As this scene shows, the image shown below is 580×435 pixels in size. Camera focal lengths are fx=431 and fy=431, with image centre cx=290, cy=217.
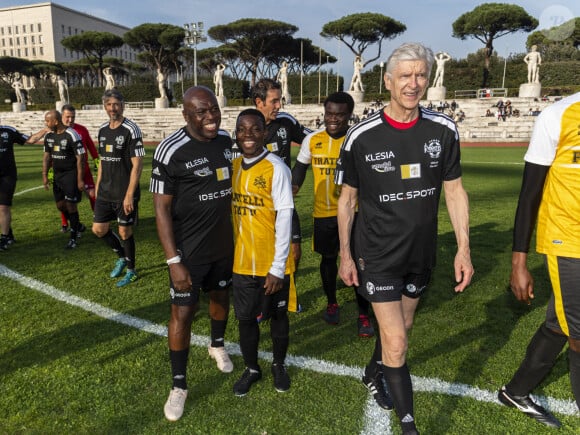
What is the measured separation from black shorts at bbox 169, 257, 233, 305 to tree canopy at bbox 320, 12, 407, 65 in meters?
60.1

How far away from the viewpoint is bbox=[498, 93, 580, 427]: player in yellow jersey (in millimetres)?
2242

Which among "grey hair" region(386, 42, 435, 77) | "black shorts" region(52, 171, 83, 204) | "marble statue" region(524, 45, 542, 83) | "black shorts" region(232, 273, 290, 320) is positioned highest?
"marble statue" region(524, 45, 542, 83)

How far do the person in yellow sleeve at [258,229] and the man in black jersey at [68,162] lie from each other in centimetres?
Answer: 479

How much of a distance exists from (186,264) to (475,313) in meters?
3.23

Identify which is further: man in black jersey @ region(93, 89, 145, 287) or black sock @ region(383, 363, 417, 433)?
man in black jersey @ region(93, 89, 145, 287)

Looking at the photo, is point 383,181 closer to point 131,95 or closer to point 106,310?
point 106,310

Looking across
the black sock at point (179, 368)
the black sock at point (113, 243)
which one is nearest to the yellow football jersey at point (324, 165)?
the black sock at point (179, 368)

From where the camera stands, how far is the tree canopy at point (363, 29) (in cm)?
5719

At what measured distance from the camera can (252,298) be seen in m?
3.03

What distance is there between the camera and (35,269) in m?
6.00

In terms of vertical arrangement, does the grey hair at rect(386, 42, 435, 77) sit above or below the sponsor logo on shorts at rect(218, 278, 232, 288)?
above

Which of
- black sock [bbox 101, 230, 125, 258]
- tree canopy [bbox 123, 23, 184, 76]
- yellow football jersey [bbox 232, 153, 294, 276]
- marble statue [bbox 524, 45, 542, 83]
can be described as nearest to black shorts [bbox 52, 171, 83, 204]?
black sock [bbox 101, 230, 125, 258]

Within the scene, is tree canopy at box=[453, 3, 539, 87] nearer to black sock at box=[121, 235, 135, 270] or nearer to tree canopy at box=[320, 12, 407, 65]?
tree canopy at box=[320, 12, 407, 65]

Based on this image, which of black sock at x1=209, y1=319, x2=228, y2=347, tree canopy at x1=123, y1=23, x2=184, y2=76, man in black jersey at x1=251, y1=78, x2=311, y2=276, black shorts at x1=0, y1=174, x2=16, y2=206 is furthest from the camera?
tree canopy at x1=123, y1=23, x2=184, y2=76
